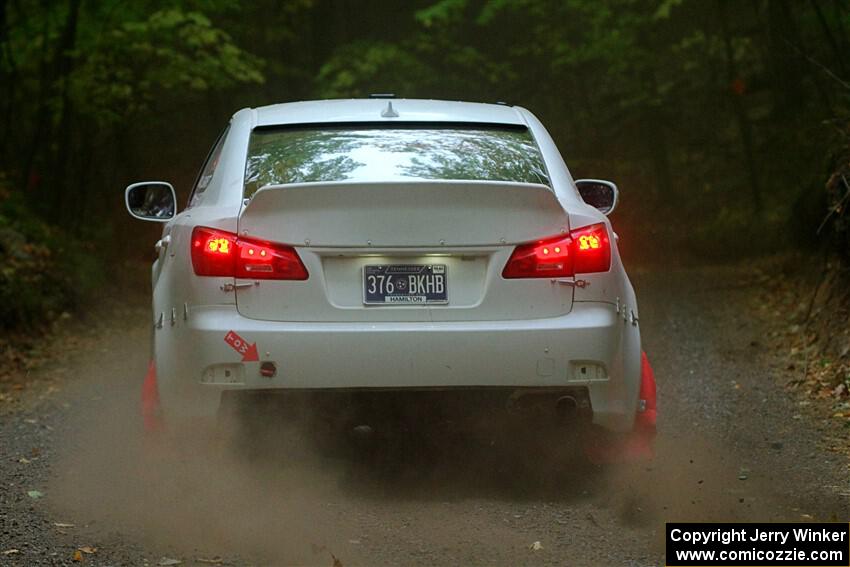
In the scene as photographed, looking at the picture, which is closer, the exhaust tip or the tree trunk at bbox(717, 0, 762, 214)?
the exhaust tip

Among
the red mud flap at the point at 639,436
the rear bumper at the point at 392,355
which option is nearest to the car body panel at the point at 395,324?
the rear bumper at the point at 392,355

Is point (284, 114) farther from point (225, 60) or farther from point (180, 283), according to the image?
point (225, 60)

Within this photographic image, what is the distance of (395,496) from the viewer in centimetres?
568

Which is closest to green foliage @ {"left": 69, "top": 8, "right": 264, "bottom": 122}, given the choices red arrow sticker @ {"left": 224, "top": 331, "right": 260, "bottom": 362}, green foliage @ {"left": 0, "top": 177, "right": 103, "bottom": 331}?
green foliage @ {"left": 0, "top": 177, "right": 103, "bottom": 331}

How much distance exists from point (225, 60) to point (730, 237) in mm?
8864

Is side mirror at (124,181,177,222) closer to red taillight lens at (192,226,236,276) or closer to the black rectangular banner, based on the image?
red taillight lens at (192,226,236,276)

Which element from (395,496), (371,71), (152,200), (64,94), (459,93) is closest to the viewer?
(395,496)

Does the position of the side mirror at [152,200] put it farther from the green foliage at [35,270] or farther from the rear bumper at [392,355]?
the green foliage at [35,270]

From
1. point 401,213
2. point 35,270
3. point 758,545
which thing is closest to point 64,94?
point 35,270

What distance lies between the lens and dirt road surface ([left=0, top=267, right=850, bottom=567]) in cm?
482

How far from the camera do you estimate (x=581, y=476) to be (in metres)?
6.06

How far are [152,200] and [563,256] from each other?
8.02 feet

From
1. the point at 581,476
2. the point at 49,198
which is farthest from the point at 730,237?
the point at 581,476

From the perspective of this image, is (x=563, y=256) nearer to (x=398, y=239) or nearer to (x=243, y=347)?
(x=398, y=239)
